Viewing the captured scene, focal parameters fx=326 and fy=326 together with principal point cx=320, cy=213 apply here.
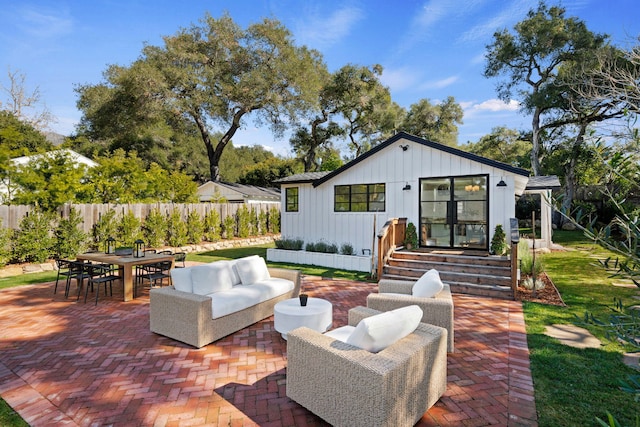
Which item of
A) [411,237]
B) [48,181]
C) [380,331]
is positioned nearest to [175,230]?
[48,181]

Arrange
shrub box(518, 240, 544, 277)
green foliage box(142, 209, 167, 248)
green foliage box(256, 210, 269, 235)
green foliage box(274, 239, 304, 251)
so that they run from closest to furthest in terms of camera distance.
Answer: shrub box(518, 240, 544, 277) → green foliage box(274, 239, 304, 251) → green foliage box(142, 209, 167, 248) → green foliage box(256, 210, 269, 235)

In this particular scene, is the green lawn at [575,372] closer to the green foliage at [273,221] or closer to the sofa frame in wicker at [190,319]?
the sofa frame in wicker at [190,319]

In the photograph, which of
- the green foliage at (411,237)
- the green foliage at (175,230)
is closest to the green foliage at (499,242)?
the green foliage at (411,237)

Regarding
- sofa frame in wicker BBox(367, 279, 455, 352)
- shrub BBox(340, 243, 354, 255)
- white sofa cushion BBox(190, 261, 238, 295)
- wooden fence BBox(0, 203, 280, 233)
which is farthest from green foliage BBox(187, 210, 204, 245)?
sofa frame in wicker BBox(367, 279, 455, 352)

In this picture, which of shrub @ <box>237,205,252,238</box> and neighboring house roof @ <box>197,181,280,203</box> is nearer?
shrub @ <box>237,205,252,238</box>

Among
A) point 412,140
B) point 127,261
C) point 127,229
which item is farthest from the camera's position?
point 127,229

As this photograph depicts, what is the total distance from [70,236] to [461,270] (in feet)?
38.7

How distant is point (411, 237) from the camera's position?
9836 mm

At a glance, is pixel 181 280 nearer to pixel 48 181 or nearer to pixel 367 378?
pixel 367 378

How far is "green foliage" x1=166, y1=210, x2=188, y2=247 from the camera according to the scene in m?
13.9

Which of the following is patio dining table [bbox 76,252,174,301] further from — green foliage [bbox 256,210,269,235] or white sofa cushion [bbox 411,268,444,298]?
green foliage [bbox 256,210,269,235]

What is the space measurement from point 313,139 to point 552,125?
17856mm

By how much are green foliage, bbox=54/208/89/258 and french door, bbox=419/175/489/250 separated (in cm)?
1104

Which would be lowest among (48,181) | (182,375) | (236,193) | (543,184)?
(182,375)
